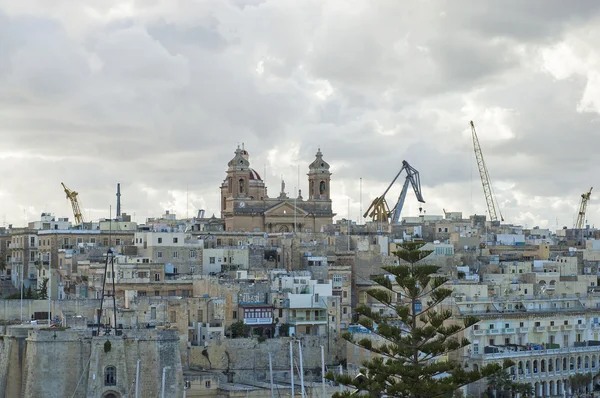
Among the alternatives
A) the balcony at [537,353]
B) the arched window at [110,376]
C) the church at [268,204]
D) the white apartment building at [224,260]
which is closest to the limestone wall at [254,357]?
the arched window at [110,376]

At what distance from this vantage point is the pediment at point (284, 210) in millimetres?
127188

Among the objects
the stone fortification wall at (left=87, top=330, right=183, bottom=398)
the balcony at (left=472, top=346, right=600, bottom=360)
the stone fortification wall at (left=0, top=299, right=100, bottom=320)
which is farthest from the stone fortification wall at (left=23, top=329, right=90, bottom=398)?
the balcony at (left=472, top=346, right=600, bottom=360)

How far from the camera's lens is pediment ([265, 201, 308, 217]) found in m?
127

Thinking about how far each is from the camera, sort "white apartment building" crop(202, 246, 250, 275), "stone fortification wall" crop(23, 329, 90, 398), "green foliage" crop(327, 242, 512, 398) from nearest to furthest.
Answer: "green foliage" crop(327, 242, 512, 398) → "stone fortification wall" crop(23, 329, 90, 398) → "white apartment building" crop(202, 246, 250, 275)

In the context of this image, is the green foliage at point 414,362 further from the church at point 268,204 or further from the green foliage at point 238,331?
the church at point 268,204

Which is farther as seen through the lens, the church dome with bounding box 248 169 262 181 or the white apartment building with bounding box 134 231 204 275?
the church dome with bounding box 248 169 262 181

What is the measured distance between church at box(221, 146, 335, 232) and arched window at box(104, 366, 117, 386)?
1930 inches

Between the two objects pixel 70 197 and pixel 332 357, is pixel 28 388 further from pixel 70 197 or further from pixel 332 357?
pixel 70 197

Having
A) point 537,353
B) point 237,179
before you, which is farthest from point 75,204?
point 537,353

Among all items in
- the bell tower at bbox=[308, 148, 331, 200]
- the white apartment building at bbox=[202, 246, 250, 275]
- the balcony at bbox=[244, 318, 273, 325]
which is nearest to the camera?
the balcony at bbox=[244, 318, 273, 325]

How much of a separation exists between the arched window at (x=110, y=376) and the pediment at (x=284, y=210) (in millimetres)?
51402

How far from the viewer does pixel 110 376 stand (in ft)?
251

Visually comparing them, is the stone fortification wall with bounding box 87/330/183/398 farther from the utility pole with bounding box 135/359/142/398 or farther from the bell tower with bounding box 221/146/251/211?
the bell tower with bounding box 221/146/251/211

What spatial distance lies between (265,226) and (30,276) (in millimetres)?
24297
